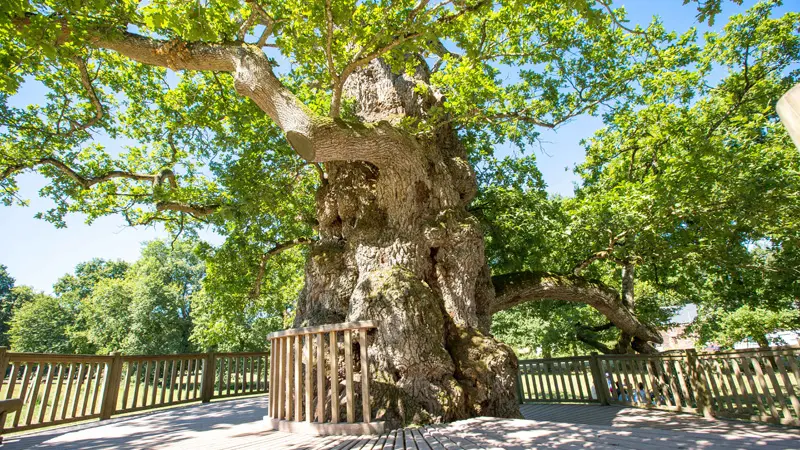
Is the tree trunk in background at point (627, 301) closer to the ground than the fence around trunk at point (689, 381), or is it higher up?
higher up

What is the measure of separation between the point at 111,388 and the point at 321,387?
17.2ft

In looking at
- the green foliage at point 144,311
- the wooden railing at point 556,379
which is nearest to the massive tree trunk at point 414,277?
the wooden railing at point 556,379

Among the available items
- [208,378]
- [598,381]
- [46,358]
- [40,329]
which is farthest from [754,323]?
[40,329]

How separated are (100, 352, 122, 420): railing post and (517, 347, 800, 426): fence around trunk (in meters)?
8.84

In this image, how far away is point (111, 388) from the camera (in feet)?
22.7

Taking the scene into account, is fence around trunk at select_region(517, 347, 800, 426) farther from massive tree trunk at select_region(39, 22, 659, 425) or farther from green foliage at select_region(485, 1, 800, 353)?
green foliage at select_region(485, 1, 800, 353)

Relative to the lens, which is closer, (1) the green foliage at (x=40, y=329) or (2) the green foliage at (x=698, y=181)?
(2) the green foliage at (x=698, y=181)

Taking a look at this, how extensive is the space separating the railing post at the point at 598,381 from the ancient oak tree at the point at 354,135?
1.09 meters

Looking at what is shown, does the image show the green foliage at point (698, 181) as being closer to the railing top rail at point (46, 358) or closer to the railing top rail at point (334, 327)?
the railing top rail at point (334, 327)

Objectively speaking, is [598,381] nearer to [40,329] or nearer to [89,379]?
[89,379]

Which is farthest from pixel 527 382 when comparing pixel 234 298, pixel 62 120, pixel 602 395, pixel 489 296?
pixel 62 120

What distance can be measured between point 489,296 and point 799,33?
1034cm

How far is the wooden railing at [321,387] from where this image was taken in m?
4.09

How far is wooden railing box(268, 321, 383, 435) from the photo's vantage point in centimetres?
409
